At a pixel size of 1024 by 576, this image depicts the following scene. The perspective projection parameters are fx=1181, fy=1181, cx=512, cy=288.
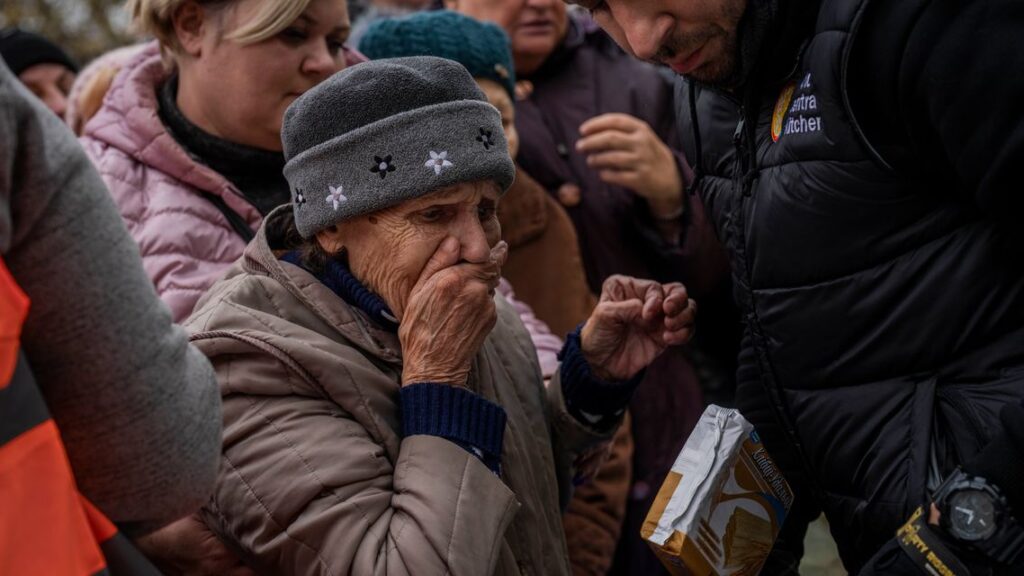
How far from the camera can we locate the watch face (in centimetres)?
165

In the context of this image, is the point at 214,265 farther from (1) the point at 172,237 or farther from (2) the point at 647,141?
(2) the point at 647,141

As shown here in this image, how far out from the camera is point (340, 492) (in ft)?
6.18

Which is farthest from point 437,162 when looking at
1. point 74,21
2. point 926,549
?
point 74,21

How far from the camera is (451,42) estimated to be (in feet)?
10.6

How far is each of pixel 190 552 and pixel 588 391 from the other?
0.86 m

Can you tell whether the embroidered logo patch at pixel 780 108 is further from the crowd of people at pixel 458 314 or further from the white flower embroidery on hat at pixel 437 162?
the white flower embroidery on hat at pixel 437 162

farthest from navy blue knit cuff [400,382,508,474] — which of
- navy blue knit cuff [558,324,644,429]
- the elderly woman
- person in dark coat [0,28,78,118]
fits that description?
person in dark coat [0,28,78,118]

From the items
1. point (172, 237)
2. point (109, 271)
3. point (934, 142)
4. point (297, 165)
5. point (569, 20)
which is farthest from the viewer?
point (569, 20)

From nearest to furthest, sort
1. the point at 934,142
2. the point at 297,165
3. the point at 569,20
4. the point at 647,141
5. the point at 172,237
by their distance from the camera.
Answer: the point at 934,142 < the point at 297,165 < the point at 172,237 < the point at 647,141 < the point at 569,20

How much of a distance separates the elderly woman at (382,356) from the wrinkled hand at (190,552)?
0.03 meters

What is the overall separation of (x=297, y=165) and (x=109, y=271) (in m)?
0.89

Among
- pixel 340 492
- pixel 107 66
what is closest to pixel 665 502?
pixel 340 492

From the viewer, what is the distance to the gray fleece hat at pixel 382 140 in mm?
2037

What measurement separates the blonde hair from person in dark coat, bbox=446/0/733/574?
949mm
